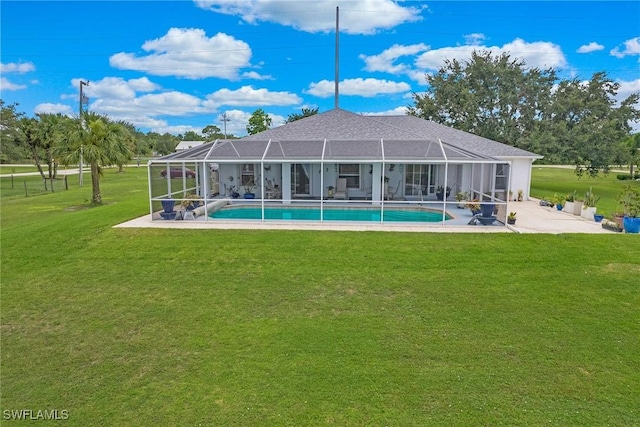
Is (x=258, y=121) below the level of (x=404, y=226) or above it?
above

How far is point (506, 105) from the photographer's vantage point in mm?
28719

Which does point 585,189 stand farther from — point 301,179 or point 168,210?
point 168,210

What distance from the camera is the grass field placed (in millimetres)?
4770

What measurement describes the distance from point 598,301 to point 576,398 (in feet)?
11.7

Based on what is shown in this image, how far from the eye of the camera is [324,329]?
6613mm

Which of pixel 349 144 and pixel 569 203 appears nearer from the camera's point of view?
pixel 569 203

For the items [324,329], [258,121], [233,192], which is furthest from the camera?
[258,121]

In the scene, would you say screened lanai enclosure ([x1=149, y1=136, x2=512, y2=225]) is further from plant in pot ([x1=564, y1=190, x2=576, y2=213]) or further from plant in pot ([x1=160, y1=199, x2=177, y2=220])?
plant in pot ([x1=564, y1=190, x2=576, y2=213])

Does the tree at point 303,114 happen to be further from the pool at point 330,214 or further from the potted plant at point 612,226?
the potted plant at point 612,226

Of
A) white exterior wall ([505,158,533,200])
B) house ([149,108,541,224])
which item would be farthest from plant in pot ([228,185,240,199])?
white exterior wall ([505,158,533,200])

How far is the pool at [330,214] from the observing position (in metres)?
14.4

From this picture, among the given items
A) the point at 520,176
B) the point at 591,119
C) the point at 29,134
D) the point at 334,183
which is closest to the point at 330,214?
the point at 334,183

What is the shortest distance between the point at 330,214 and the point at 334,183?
4.54m

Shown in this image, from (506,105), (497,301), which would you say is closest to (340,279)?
(497,301)
